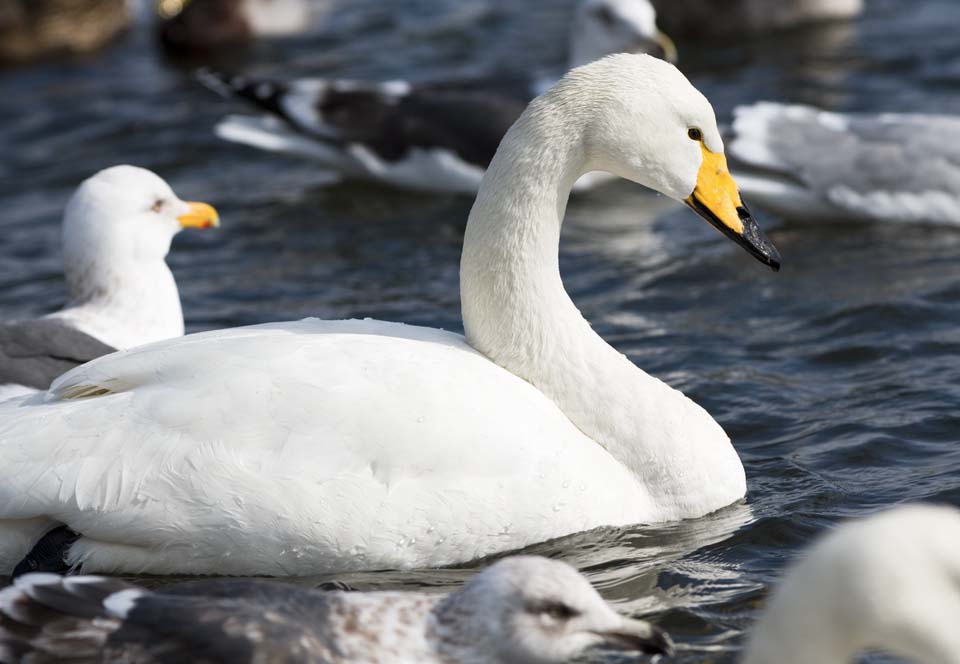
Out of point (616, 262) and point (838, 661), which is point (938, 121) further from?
point (838, 661)

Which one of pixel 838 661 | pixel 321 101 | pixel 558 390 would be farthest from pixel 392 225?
pixel 838 661

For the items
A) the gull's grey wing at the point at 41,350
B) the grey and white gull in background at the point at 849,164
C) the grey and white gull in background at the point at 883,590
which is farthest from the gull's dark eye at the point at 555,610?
the grey and white gull in background at the point at 849,164

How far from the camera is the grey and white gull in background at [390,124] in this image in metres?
10.5

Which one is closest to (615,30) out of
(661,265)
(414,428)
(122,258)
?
(661,265)

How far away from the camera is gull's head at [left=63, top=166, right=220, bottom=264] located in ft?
24.5

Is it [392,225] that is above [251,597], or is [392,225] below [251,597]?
below

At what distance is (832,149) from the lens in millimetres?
9391

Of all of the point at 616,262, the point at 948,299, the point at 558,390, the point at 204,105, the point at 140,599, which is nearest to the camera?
the point at 140,599

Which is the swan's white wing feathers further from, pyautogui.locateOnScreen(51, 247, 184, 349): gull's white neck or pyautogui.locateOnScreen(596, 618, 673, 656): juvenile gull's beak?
pyautogui.locateOnScreen(51, 247, 184, 349): gull's white neck

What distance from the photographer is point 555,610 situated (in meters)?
4.05

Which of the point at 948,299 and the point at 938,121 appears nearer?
the point at 948,299

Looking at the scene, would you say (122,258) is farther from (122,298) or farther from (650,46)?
(650,46)

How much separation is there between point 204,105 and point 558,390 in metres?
8.07

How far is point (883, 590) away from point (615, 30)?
8606 millimetres
